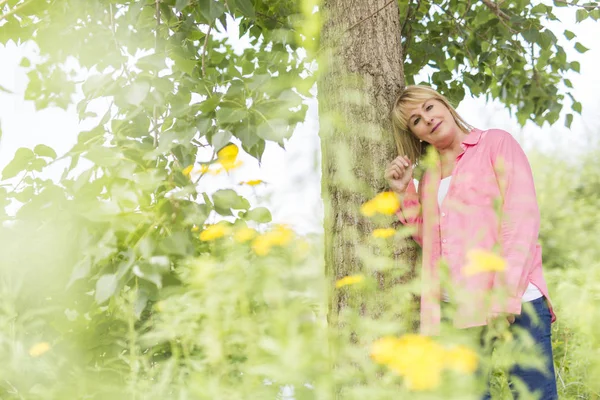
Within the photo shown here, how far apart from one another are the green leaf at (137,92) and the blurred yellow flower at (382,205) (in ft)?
2.29

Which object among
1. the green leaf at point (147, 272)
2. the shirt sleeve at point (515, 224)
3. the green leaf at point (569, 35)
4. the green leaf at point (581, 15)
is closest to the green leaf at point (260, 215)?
the green leaf at point (147, 272)

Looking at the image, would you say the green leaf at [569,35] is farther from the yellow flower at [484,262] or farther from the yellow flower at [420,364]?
the yellow flower at [420,364]

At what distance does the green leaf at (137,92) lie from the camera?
61.6 inches

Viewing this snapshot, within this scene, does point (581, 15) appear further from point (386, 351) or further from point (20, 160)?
point (20, 160)

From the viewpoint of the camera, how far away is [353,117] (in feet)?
6.17

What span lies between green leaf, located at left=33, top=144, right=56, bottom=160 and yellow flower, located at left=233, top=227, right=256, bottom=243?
0.62m

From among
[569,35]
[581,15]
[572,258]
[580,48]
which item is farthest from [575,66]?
[572,258]

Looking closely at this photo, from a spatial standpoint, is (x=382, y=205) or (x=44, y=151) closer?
(x=382, y=205)

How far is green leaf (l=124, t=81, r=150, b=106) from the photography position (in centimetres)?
157

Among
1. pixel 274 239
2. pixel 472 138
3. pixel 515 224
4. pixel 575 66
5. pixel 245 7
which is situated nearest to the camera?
pixel 274 239

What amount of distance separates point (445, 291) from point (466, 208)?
32 cm

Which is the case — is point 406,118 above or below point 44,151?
above

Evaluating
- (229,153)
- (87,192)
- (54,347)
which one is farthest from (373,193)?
(54,347)

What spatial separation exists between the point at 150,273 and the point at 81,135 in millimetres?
550
